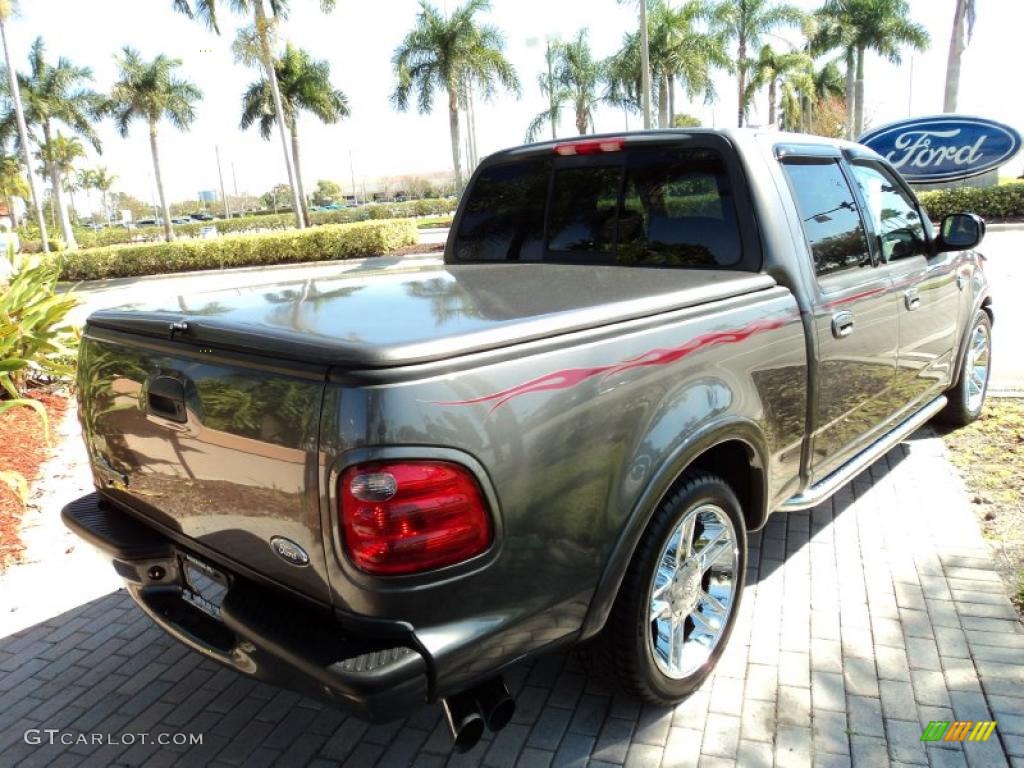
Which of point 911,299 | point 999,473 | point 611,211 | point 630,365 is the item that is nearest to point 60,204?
point 611,211

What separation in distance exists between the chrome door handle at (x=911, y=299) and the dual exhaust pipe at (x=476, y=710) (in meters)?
2.91

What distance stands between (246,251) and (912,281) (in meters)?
22.8

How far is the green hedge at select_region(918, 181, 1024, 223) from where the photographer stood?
20.0 meters

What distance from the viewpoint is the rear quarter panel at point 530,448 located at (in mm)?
1779

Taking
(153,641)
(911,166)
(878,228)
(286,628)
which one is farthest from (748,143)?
(911,166)

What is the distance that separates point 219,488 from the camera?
2121 millimetres

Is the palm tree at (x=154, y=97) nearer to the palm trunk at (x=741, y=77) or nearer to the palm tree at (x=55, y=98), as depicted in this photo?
the palm tree at (x=55, y=98)

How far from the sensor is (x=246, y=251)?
23.9m

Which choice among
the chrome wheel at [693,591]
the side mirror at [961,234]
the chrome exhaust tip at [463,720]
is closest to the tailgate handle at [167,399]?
the chrome exhaust tip at [463,720]

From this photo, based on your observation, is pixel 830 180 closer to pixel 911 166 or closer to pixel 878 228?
pixel 878 228

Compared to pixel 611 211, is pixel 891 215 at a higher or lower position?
lower

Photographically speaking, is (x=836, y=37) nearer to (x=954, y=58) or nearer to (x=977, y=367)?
(x=954, y=58)

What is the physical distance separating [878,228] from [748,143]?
1.11 meters

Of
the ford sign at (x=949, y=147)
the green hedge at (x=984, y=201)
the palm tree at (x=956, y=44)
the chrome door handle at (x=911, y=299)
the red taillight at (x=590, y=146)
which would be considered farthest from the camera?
the palm tree at (x=956, y=44)
